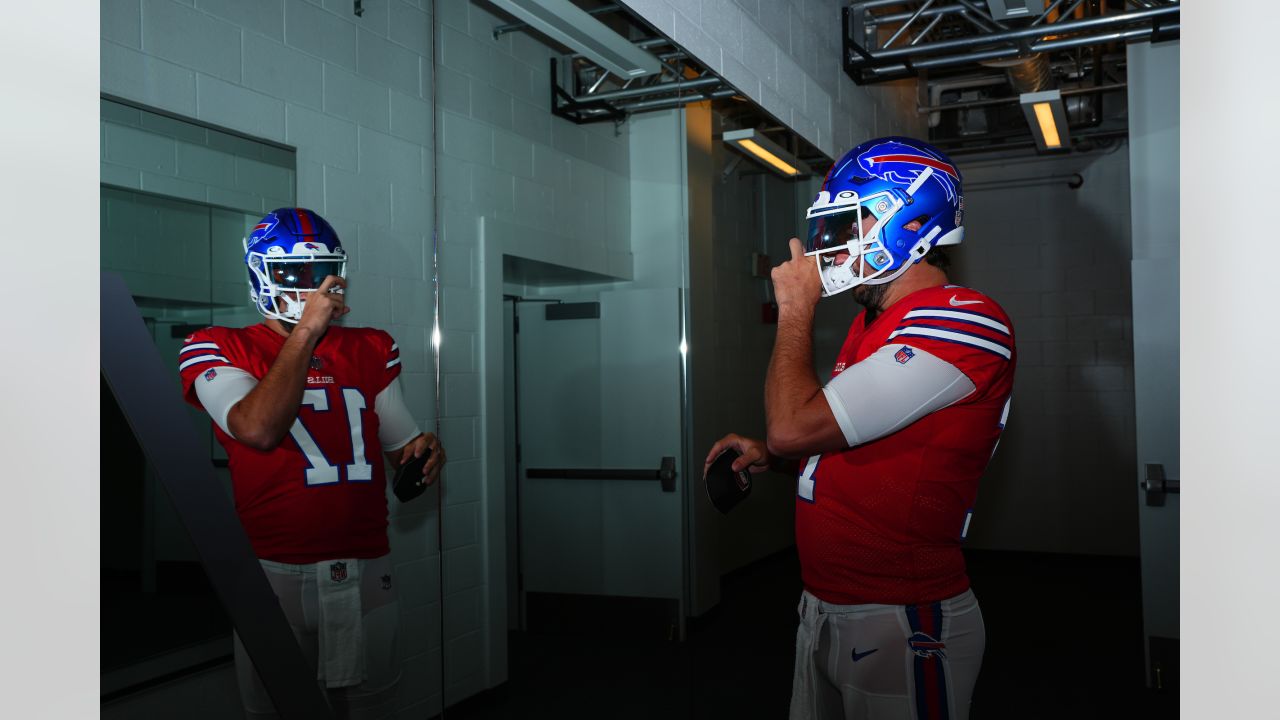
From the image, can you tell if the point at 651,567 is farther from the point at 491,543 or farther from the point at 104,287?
the point at 104,287

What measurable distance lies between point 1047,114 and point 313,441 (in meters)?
4.63

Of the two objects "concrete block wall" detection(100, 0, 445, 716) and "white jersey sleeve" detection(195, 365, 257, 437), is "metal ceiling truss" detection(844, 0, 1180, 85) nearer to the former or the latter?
"concrete block wall" detection(100, 0, 445, 716)

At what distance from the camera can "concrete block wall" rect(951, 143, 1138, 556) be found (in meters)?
7.16

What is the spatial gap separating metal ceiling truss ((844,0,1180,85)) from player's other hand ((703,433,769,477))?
10.5 feet

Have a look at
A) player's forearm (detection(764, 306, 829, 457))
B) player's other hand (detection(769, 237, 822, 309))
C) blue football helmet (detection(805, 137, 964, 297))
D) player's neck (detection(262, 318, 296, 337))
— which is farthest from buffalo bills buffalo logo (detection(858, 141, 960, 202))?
player's neck (detection(262, 318, 296, 337))

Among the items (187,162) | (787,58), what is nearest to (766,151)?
(787,58)

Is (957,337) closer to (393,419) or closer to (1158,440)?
(393,419)

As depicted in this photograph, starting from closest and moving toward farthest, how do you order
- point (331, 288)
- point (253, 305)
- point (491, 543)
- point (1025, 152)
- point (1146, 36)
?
point (253, 305) < point (331, 288) < point (491, 543) < point (1146, 36) < point (1025, 152)

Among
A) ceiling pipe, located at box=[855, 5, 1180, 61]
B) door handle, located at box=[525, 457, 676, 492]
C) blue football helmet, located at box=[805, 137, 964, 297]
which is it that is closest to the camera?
blue football helmet, located at box=[805, 137, 964, 297]

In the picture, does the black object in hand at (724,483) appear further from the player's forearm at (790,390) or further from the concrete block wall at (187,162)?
the concrete block wall at (187,162)

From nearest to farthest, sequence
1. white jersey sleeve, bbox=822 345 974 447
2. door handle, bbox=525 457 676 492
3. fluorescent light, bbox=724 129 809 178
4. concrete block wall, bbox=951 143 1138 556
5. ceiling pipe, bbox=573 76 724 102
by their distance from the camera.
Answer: white jersey sleeve, bbox=822 345 974 447 → door handle, bbox=525 457 676 492 → ceiling pipe, bbox=573 76 724 102 → fluorescent light, bbox=724 129 809 178 → concrete block wall, bbox=951 143 1138 556

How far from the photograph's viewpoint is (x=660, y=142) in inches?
116
